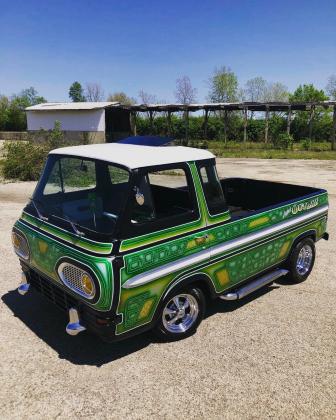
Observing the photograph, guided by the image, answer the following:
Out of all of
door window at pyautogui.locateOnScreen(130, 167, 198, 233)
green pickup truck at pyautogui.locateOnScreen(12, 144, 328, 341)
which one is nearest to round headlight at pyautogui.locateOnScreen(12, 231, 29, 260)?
green pickup truck at pyautogui.locateOnScreen(12, 144, 328, 341)

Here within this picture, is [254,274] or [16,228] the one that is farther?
[254,274]

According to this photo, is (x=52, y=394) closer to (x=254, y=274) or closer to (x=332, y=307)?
(x=254, y=274)

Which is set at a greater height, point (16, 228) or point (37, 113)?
point (37, 113)

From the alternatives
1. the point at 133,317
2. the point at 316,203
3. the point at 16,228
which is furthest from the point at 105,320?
the point at 316,203

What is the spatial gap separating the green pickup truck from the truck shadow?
392 millimetres

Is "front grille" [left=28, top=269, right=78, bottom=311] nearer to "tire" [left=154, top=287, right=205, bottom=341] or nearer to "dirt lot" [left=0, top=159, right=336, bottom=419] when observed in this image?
"dirt lot" [left=0, top=159, right=336, bottom=419]

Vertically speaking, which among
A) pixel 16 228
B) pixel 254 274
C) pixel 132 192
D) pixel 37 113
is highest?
pixel 37 113

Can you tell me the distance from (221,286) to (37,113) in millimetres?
37080

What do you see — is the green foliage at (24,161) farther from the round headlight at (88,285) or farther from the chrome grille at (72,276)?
the round headlight at (88,285)

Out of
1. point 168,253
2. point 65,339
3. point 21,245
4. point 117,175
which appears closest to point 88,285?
point 168,253

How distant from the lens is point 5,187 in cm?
1337

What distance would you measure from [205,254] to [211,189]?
2.41 feet

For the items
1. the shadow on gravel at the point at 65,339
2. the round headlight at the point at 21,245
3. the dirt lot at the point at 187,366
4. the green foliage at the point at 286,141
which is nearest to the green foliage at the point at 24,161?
the dirt lot at the point at 187,366

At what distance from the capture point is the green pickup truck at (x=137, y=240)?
11.0 ft
